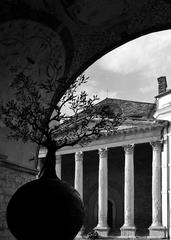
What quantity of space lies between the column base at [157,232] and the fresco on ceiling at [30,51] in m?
21.2

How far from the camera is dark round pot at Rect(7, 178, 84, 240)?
4855mm

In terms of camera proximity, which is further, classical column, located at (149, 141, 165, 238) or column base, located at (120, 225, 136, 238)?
column base, located at (120, 225, 136, 238)

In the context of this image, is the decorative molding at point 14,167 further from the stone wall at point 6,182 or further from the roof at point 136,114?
the roof at point 136,114

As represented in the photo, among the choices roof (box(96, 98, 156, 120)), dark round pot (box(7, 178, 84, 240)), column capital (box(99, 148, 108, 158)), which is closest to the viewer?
dark round pot (box(7, 178, 84, 240))

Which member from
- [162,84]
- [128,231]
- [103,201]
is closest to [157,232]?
[128,231]

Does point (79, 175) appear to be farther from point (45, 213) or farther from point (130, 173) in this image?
point (45, 213)

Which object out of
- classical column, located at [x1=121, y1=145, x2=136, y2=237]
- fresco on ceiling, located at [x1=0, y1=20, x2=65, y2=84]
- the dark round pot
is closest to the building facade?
classical column, located at [x1=121, y1=145, x2=136, y2=237]

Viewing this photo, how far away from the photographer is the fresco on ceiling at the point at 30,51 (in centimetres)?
762

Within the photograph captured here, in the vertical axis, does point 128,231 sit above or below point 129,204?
below

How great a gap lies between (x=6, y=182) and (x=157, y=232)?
21.1 metres

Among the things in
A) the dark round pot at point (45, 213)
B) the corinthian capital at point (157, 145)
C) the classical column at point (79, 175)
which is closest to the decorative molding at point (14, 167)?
the dark round pot at point (45, 213)

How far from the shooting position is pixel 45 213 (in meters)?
4.87

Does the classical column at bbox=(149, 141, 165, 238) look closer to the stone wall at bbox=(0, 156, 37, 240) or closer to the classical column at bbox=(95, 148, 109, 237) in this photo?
the classical column at bbox=(95, 148, 109, 237)

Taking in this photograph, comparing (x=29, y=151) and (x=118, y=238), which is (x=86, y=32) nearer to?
(x=29, y=151)
